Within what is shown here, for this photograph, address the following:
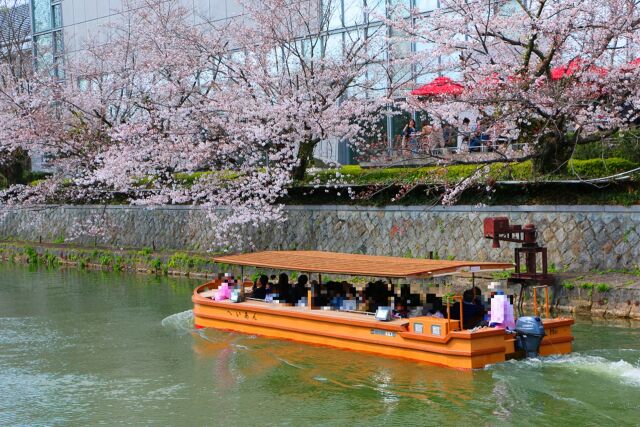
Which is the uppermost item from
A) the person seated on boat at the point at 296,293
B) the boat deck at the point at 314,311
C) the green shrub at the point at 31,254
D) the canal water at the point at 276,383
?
the green shrub at the point at 31,254

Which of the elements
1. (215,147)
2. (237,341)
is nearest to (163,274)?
(215,147)

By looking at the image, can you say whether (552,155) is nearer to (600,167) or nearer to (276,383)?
(600,167)

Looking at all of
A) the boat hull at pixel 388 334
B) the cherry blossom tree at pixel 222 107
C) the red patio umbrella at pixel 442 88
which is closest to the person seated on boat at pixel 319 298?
the boat hull at pixel 388 334

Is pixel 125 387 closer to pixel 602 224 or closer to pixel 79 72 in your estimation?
pixel 602 224

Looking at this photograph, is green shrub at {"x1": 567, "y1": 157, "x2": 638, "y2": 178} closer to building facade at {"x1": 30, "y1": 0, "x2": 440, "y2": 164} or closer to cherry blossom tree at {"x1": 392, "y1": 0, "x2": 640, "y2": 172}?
cherry blossom tree at {"x1": 392, "y1": 0, "x2": 640, "y2": 172}

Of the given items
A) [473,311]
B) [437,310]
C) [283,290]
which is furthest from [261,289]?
[473,311]

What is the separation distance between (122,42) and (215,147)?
806 centimetres

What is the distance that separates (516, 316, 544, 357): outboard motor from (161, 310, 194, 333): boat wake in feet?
24.6

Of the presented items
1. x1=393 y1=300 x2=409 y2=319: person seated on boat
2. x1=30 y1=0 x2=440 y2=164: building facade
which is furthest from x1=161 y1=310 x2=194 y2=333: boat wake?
x1=30 y1=0 x2=440 y2=164: building facade

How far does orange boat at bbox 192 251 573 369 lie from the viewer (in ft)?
45.2

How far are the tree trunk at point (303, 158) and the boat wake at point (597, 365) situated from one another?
1185 centimetres

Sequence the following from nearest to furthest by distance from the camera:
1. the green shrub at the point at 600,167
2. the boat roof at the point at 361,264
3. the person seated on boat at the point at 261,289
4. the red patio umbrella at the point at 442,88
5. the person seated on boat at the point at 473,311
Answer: the person seated on boat at the point at 473,311, the boat roof at the point at 361,264, the person seated on boat at the point at 261,289, the green shrub at the point at 600,167, the red patio umbrella at the point at 442,88

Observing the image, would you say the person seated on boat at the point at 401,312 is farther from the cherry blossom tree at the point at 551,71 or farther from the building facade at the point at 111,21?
the building facade at the point at 111,21

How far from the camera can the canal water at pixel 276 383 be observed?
1191 cm
